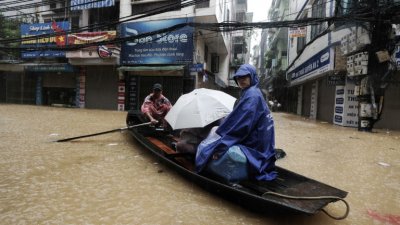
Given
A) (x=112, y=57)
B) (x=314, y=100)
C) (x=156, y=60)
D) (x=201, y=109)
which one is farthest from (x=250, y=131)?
(x=314, y=100)

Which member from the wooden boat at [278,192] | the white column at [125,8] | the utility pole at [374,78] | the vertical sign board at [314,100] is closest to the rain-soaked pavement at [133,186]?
the wooden boat at [278,192]

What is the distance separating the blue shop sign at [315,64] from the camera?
1314 cm

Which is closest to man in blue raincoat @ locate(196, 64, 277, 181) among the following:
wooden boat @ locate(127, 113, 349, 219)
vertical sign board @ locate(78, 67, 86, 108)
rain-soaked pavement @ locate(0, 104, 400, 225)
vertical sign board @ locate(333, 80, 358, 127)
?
wooden boat @ locate(127, 113, 349, 219)

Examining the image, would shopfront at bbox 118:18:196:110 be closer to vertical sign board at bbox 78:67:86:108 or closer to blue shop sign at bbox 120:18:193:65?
blue shop sign at bbox 120:18:193:65

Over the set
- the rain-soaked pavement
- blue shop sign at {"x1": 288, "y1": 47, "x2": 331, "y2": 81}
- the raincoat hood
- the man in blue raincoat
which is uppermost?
blue shop sign at {"x1": 288, "y1": 47, "x2": 331, "y2": 81}

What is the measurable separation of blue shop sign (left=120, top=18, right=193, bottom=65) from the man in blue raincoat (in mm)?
12496

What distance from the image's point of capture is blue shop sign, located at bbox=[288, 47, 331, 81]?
13.1 metres

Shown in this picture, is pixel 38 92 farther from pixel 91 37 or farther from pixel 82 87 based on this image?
pixel 91 37

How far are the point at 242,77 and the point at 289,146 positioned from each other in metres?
4.32

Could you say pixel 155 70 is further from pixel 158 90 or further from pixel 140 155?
pixel 140 155

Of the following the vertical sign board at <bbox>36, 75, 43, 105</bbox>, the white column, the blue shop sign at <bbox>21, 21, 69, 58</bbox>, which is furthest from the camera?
the vertical sign board at <bbox>36, 75, 43, 105</bbox>

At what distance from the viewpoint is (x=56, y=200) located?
3.05 meters

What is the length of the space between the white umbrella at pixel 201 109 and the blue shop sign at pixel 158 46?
448 inches

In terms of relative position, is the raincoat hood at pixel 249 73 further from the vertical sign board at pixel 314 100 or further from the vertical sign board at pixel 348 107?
the vertical sign board at pixel 314 100
